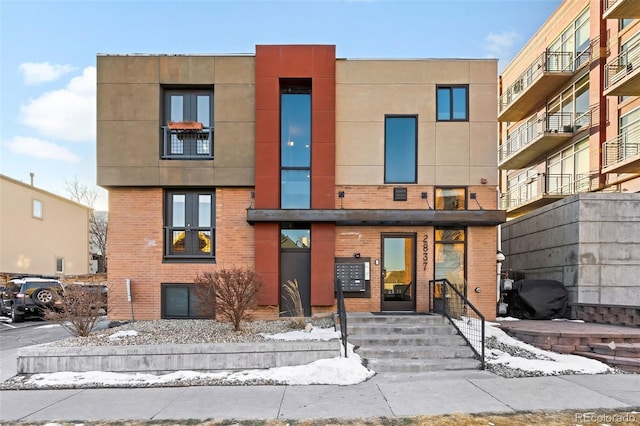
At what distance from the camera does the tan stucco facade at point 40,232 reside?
75.6 feet

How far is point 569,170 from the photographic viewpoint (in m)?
19.5

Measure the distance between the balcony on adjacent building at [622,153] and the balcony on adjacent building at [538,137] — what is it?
186 centimetres

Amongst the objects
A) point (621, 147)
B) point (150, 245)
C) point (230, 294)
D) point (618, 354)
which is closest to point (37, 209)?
point (150, 245)

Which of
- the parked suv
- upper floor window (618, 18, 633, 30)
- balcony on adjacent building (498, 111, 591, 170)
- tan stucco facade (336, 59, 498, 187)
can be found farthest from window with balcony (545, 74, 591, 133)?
the parked suv

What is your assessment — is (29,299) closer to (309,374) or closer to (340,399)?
(309,374)

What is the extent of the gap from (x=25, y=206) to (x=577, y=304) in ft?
103

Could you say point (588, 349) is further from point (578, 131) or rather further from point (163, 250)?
point (578, 131)

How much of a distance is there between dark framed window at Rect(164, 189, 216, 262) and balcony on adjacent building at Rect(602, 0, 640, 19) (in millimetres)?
18593

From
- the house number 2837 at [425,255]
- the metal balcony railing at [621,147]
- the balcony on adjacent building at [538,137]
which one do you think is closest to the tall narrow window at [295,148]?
the house number 2837 at [425,255]

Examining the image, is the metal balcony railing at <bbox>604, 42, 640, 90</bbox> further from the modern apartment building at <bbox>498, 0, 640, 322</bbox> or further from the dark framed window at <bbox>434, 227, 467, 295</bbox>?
the dark framed window at <bbox>434, 227, 467, 295</bbox>

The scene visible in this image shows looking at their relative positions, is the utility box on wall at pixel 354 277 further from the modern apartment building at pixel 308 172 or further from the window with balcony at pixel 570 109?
the window with balcony at pixel 570 109

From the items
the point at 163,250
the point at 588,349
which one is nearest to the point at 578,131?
the point at 588,349

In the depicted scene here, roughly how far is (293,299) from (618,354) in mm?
7065

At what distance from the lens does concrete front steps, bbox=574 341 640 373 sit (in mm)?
6613
